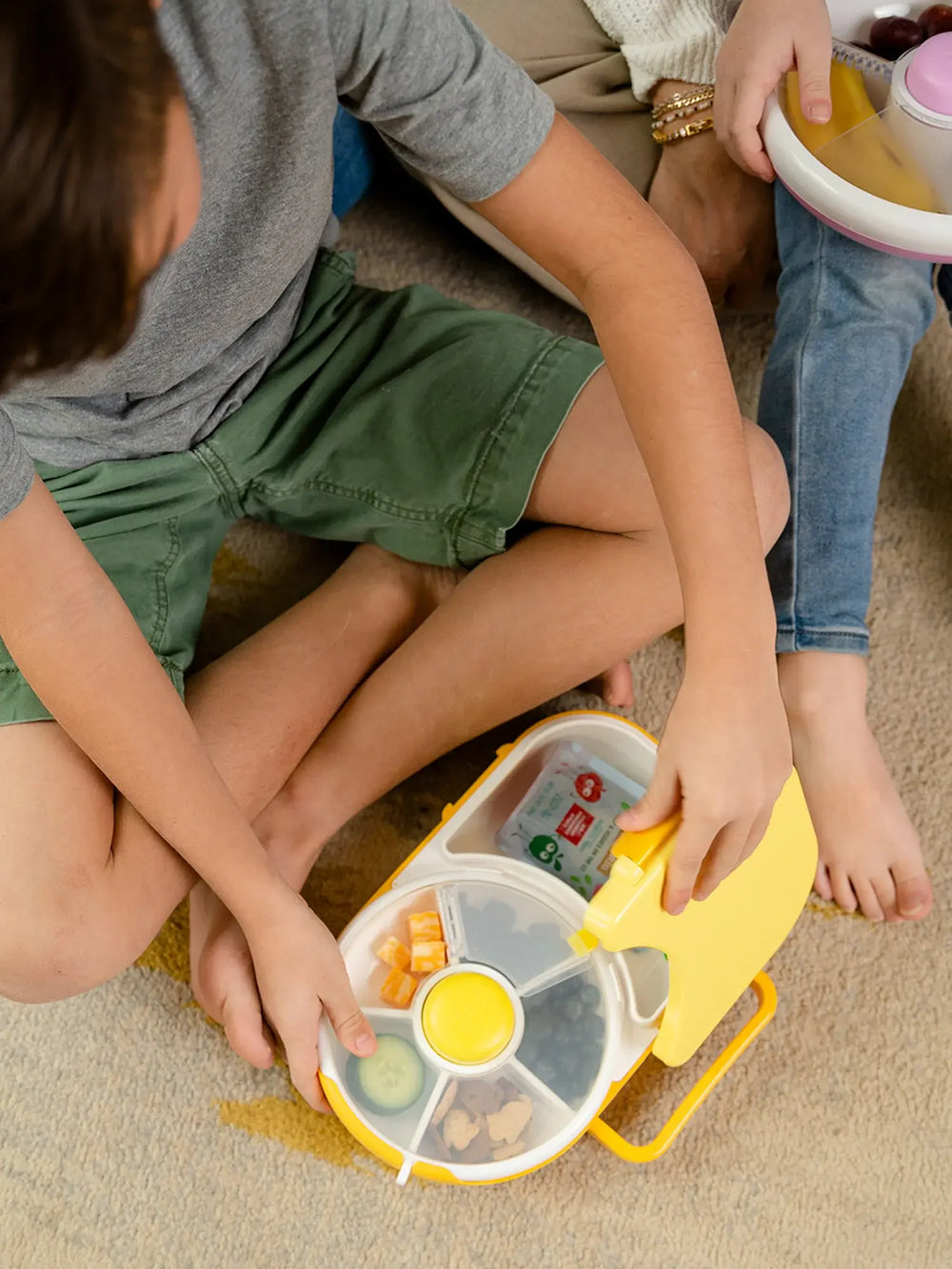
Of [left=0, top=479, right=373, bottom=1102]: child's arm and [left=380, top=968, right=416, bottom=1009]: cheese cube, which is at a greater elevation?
[left=0, top=479, right=373, bottom=1102]: child's arm

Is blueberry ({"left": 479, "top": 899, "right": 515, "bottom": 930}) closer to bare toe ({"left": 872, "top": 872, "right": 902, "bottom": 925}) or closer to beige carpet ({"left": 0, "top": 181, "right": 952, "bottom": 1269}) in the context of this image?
beige carpet ({"left": 0, "top": 181, "right": 952, "bottom": 1269})

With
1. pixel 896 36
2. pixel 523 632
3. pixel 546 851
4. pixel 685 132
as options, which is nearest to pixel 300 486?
pixel 523 632

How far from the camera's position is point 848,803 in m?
0.77

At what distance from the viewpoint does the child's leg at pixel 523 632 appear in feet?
2.28

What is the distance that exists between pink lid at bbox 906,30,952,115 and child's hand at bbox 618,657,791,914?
15.4 inches

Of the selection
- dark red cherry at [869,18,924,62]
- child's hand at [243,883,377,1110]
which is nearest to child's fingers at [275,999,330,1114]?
child's hand at [243,883,377,1110]

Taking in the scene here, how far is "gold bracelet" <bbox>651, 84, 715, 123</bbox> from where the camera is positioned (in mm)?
796

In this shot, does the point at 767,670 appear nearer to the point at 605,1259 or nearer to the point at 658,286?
the point at 658,286

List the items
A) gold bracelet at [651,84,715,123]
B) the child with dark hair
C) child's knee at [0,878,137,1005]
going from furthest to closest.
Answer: gold bracelet at [651,84,715,123] → child's knee at [0,878,137,1005] → the child with dark hair

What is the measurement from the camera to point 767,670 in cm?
56

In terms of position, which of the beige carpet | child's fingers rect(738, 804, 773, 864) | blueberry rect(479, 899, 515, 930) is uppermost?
child's fingers rect(738, 804, 773, 864)

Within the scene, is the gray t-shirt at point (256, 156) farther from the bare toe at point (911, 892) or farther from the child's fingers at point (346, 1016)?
the bare toe at point (911, 892)

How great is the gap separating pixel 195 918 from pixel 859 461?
0.54 metres

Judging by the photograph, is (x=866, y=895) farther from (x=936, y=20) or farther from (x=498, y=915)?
(x=936, y=20)
